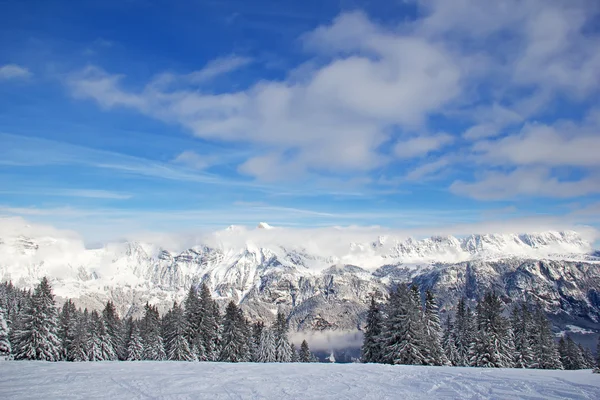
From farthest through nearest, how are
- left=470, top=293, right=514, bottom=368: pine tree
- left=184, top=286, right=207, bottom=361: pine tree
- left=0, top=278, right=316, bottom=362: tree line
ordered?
left=184, top=286, right=207, bottom=361: pine tree → left=0, top=278, right=316, bottom=362: tree line → left=470, top=293, right=514, bottom=368: pine tree

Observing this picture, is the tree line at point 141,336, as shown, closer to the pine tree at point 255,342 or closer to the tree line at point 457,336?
the pine tree at point 255,342

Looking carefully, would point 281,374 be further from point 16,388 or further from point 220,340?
point 220,340

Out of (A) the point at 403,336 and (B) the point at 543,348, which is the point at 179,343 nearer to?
(A) the point at 403,336

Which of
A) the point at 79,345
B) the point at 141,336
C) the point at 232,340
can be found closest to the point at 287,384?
the point at 232,340

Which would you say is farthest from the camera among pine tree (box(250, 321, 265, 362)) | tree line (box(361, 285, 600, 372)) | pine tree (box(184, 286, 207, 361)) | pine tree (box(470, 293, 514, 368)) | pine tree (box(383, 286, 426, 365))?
pine tree (box(250, 321, 265, 362))

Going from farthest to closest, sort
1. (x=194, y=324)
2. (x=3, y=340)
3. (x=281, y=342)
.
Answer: (x=281, y=342) < (x=194, y=324) < (x=3, y=340)

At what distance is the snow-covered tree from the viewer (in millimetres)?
63625

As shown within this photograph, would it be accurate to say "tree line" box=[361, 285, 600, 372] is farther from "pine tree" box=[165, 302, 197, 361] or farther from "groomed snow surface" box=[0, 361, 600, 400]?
"pine tree" box=[165, 302, 197, 361]

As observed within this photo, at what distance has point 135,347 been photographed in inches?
2486

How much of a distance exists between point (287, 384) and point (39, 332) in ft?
135

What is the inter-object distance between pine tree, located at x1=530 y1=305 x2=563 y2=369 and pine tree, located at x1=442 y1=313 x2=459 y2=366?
10.0 m

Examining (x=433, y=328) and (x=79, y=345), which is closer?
Answer: (x=433, y=328)

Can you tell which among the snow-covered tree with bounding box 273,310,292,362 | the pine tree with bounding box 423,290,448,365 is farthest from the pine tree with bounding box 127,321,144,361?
the pine tree with bounding box 423,290,448,365

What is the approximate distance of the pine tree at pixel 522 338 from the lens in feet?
172
